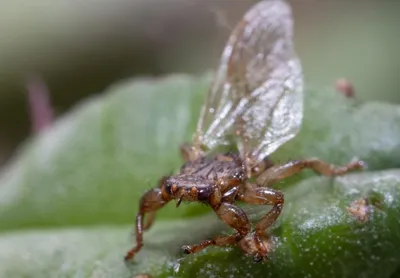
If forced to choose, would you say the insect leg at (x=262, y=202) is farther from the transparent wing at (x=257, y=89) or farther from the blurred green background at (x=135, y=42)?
the blurred green background at (x=135, y=42)

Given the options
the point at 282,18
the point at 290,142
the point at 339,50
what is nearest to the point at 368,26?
the point at 339,50

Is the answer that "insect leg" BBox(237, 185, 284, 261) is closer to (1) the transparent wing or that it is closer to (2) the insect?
(2) the insect

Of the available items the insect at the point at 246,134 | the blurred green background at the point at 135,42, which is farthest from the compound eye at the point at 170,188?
the blurred green background at the point at 135,42

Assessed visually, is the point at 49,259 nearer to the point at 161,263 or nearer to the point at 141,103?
the point at 161,263

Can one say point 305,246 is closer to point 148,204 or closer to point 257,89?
point 148,204

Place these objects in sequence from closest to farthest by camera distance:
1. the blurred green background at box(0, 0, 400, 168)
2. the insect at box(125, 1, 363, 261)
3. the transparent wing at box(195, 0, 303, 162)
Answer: the insect at box(125, 1, 363, 261)
the transparent wing at box(195, 0, 303, 162)
the blurred green background at box(0, 0, 400, 168)

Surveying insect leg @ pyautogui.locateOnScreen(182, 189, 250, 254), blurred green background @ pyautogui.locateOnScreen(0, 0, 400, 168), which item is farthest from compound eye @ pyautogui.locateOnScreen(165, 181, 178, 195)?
blurred green background @ pyautogui.locateOnScreen(0, 0, 400, 168)

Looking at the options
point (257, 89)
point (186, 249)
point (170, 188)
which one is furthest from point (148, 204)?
point (257, 89)
